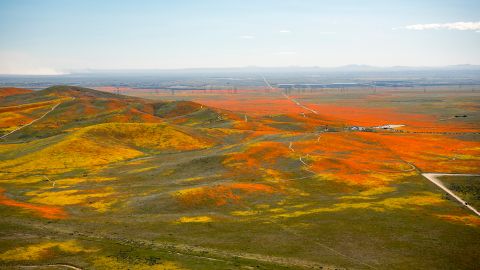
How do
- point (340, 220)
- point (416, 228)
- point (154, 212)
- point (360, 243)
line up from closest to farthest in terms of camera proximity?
point (360, 243), point (416, 228), point (340, 220), point (154, 212)

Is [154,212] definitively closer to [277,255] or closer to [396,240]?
[277,255]

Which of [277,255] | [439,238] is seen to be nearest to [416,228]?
[439,238]

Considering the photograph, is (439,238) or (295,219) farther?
(295,219)

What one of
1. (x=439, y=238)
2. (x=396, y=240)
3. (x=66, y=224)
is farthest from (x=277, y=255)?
(x=66, y=224)

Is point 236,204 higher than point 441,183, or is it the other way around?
point 441,183

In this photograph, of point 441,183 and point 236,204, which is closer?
point 236,204

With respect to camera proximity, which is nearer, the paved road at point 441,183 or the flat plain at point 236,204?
the flat plain at point 236,204

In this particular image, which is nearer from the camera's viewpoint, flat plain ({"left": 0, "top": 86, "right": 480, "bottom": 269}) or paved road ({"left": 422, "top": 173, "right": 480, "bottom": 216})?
flat plain ({"left": 0, "top": 86, "right": 480, "bottom": 269})

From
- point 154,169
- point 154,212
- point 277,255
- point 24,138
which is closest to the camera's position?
point 277,255

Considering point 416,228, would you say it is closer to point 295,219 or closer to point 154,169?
point 295,219
